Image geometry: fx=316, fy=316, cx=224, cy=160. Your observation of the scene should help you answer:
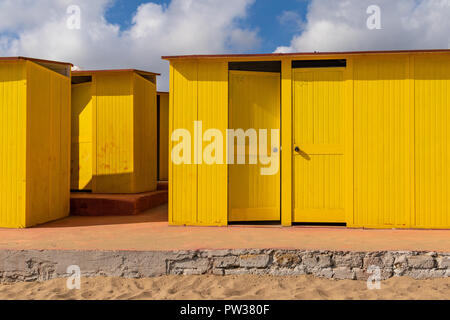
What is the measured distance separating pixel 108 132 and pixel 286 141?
14.8ft

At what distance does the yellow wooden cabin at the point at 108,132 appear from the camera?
7.43 metres

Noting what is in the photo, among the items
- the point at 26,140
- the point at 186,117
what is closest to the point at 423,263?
the point at 186,117

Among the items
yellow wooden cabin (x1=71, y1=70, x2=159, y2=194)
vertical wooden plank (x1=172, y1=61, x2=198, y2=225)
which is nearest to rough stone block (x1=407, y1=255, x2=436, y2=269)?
vertical wooden plank (x1=172, y1=61, x2=198, y2=225)

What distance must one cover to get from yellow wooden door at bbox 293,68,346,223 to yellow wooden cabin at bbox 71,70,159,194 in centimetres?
411

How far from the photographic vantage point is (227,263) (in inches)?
142

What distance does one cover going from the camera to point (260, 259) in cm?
361

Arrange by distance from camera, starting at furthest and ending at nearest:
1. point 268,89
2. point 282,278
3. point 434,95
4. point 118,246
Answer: point 268,89
point 434,95
point 118,246
point 282,278

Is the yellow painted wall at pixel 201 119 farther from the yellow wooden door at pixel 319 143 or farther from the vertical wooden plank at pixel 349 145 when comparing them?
the vertical wooden plank at pixel 349 145

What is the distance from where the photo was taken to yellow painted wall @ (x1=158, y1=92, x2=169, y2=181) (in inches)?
429

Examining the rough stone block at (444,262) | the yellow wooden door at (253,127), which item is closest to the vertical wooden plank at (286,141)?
the yellow wooden door at (253,127)

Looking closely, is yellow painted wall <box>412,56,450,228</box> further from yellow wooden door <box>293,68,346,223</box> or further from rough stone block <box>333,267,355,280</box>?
rough stone block <box>333,267,355,280</box>
